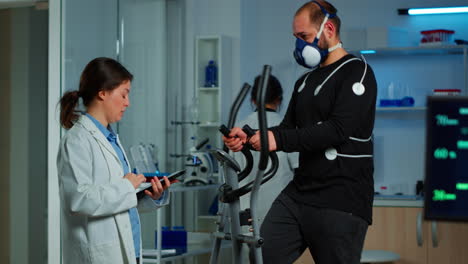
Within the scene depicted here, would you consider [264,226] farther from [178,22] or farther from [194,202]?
[178,22]

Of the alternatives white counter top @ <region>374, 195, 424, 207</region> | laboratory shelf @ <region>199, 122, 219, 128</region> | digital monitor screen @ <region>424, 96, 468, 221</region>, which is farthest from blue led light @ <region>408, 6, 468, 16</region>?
digital monitor screen @ <region>424, 96, 468, 221</region>

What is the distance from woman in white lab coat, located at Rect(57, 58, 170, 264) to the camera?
2.38m

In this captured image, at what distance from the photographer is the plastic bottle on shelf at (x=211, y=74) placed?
5867 millimetres

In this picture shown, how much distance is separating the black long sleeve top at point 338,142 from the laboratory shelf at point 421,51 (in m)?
A: 3.04

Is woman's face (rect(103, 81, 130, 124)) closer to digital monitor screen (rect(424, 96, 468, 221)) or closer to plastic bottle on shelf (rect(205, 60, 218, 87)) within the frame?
digital monitor screen (rect(424, 96, 468, 221))

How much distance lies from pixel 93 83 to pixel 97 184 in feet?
1.25

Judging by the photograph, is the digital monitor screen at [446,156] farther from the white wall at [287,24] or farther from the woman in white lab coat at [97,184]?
the white wall at [287,24]

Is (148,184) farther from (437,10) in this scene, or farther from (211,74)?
(437,10)

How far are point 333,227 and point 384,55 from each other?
11.7 feet

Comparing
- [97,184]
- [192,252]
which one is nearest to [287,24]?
[192,252]

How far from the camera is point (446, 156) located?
1399mm

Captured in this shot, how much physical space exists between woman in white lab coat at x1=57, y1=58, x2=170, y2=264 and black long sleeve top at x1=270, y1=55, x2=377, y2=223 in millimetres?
516

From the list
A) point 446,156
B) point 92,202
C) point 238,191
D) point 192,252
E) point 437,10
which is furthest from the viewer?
point 437,10

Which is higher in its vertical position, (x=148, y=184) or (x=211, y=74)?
(x=211, y=74)
